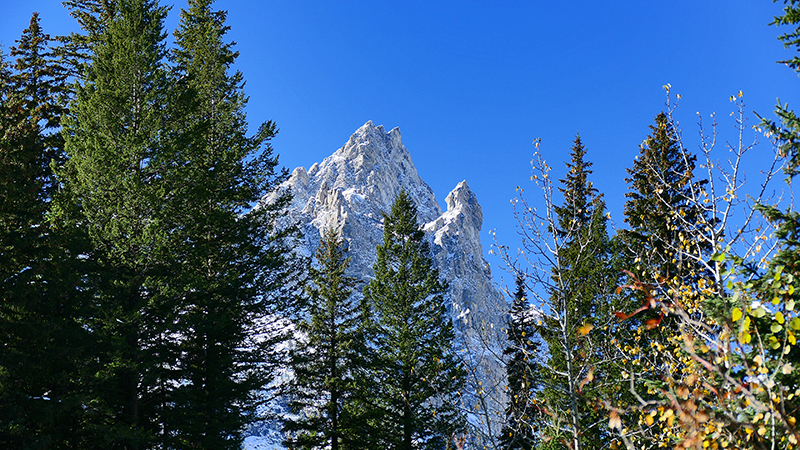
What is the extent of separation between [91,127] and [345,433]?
13.1 meters

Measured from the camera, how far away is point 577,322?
6.65m

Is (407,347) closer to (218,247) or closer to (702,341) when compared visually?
(218,247)

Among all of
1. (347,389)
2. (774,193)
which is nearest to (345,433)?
(347,389)

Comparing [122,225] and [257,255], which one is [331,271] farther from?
[122,225]

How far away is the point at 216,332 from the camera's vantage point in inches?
513

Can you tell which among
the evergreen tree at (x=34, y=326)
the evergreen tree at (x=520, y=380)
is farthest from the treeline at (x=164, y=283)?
the evergreen tree at (x=520, y=380)

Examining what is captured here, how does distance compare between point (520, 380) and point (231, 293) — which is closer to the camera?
point (520, 380)

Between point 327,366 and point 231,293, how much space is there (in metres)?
6.22

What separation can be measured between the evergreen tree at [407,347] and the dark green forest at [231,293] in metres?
0.11

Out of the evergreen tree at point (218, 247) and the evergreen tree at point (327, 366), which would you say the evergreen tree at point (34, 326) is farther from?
the evergreen tree at point (327, 366)

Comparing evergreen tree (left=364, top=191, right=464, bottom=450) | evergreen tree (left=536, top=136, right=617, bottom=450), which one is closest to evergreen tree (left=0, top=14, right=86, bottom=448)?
evergreen tree (left=536, top=136, right=617, bottom=450)

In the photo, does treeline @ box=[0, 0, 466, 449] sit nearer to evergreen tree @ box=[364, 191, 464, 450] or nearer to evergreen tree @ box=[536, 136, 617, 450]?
evergreen tree @ box=[364, 191, 464, 450]

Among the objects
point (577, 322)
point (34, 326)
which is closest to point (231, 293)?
point (34, 326)

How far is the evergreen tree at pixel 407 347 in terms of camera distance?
57.3 ft
